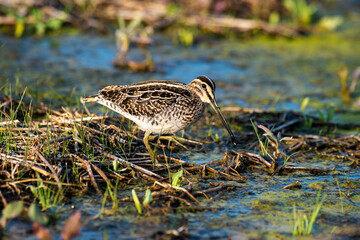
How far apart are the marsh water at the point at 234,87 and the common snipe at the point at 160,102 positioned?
1.49 feet

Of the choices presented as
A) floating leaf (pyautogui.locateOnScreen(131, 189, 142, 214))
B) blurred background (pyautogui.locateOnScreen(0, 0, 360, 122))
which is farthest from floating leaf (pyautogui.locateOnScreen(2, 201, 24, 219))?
blurred background (pyautogui.locateOnScreen(0, 0, 360, 122))

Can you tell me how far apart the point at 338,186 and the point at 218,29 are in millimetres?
5979

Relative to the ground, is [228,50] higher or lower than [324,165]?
higher

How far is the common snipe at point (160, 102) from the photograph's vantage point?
5.03 metres

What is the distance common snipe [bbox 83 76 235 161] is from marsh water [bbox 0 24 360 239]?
45cm

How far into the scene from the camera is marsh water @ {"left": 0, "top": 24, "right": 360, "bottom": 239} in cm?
382

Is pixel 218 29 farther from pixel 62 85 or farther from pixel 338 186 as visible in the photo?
pixel 338 186

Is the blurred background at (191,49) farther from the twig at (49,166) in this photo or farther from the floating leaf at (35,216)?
the floating leaf at (35,216)

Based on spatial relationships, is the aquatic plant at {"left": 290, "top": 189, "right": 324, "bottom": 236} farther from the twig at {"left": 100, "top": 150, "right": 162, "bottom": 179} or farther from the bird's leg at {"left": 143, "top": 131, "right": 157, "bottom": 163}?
the bird's leg at {"left": 143, "top": 131, "right": 157, "bottom": 163}

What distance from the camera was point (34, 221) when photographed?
3432mm

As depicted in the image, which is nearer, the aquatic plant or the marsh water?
the aquatic plant

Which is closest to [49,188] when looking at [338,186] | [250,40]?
[338,186]

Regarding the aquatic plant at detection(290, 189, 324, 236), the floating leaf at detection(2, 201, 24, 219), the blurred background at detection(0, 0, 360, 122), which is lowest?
the aquatic plant at detection(290, 189, 324, 236)

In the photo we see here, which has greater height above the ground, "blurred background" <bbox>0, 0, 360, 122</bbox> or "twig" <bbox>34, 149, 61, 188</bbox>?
"blurred background" <bbox>0, 0, 360, 122</bbox>
